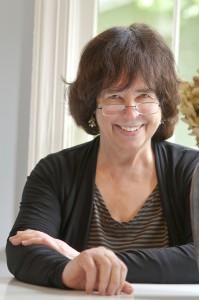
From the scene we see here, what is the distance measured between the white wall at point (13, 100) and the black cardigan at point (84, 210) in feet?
2.06

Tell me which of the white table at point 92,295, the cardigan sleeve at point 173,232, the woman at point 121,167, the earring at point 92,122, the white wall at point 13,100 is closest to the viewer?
the white table at point 92,295

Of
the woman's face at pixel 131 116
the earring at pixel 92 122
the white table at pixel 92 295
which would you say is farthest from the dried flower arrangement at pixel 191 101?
the earring at pixel 92 122

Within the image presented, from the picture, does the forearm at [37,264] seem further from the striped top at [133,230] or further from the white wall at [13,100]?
the white wall at [13,100]

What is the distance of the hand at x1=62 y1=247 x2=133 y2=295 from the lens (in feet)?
4.86

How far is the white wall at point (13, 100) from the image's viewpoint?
109 inches

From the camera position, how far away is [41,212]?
197 centimetres

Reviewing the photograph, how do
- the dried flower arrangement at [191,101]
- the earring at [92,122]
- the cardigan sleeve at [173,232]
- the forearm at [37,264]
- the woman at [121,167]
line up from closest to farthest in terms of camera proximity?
the dried flower arrangement at [191,101] < the forearm at [37,264] < the cardigan sleeve at [173,232] < the woman at [121,167] < the earring at [92,122]

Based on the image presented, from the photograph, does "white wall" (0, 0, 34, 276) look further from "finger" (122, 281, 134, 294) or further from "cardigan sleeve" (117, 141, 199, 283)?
"finger" (122, 281, 134, 294)

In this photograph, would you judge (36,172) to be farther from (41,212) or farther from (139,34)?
(139,34)

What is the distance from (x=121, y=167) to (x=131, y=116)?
0.18 m

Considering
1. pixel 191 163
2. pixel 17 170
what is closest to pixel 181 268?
pixel 191 163

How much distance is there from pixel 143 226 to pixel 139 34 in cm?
54

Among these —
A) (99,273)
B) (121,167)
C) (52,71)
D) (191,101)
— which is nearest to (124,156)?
(121,167)

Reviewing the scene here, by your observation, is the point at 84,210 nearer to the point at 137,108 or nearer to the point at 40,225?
the point at 40,225
